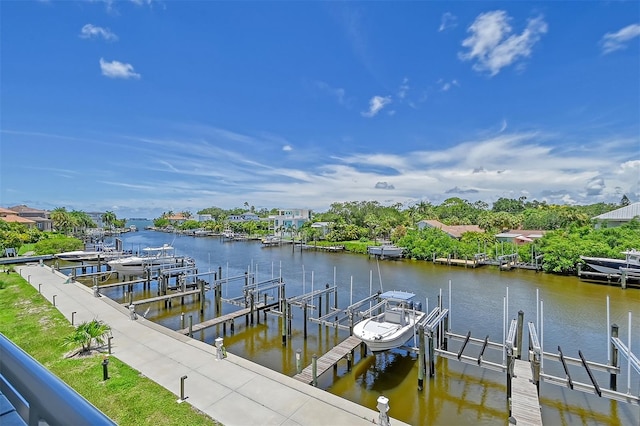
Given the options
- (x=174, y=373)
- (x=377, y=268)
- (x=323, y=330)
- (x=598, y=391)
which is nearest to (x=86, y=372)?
(x=174, y=373)

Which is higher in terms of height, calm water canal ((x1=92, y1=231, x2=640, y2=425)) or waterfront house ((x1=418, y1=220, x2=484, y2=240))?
waterfront house ((x1=418, y1=220, x2=484, y2=240))

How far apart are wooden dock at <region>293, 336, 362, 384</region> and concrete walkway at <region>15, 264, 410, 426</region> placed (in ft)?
5.49

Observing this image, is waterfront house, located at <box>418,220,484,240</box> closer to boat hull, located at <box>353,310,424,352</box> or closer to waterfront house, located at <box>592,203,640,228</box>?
waterfront house, located at <box>592,203,640,228</box>

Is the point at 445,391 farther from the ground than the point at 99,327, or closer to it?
closer to it

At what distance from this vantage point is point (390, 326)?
1648 cm

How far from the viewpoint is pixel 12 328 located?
56.2 ft

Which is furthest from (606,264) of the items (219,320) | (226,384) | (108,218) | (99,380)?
(108,218)

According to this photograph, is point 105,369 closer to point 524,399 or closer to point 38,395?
point 38,395

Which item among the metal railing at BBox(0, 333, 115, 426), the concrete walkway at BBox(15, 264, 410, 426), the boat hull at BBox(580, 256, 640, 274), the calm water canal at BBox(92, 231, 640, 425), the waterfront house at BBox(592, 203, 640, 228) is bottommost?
the calm water canal at BBox(92, 231, 640, 425)

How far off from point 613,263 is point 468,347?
27.1 m

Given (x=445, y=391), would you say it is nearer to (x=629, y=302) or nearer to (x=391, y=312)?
(x=391, y=312)

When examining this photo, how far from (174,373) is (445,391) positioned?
35.5ft

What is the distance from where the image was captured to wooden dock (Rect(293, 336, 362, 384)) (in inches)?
540

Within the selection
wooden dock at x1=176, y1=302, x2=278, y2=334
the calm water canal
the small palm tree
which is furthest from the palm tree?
the small palm tree
